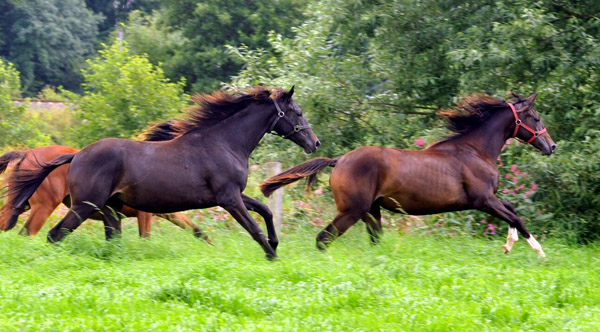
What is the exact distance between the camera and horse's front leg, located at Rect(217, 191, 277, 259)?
8164mm

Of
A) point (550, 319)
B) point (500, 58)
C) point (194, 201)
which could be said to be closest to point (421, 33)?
point (500, 58)

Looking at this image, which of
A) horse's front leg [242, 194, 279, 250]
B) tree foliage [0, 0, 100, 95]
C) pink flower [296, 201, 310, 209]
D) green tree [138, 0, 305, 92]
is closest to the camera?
horse's front leg [242, 194, 279, 250]

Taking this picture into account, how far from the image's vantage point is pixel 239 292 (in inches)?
251

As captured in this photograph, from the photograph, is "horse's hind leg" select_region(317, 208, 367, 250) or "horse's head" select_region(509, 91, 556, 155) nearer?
"horse's hind leg" select_region(317, 208, 367, 250)

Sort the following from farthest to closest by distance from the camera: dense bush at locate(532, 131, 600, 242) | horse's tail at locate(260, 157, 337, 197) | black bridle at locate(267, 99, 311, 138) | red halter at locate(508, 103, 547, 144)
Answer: dense bush at locate(532, 131, 600, 242)
red halter at locate(508, 103, 547, 144)
horse's tail at locate(260, 157, 337, 197)
black bridle at locate(267, 99, 311, 138)

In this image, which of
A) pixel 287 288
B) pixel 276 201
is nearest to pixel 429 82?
pixel 276 201

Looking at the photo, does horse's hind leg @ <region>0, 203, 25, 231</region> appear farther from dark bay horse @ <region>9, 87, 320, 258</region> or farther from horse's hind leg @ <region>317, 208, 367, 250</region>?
horse's hind leg @ <region>317, 208, 367, 250</region>

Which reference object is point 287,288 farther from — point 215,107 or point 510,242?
point 510,242

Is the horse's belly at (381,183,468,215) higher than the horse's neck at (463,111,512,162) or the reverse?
the reverse

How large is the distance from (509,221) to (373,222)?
5.11ft

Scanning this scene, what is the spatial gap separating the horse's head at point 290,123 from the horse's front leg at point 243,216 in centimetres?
107

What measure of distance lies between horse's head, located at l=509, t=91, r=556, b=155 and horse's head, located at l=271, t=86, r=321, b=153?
2.60 metres

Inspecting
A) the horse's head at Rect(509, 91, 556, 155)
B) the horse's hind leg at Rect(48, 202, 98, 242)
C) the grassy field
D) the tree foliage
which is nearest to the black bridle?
the grassy field

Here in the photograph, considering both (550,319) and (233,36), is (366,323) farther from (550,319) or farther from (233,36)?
(233,36)
